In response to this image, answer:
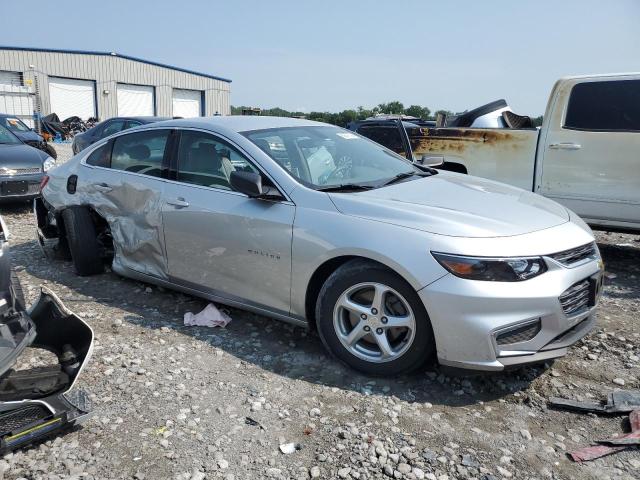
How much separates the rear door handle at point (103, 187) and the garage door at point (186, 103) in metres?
36.3

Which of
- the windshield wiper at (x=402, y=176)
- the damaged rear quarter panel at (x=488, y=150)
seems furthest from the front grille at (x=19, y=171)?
the windshield wiper at (x=402, y=176)

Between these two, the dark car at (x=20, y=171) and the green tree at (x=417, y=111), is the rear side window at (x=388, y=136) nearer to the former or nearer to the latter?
the dark car at (x=20, y=171)

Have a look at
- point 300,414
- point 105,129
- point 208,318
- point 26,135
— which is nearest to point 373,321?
point 300,414

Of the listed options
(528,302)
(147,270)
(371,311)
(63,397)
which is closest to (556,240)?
(528,302)

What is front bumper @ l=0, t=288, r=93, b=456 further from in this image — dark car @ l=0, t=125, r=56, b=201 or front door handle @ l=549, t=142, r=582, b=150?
dark car @ l=0, t=125, r=56, b=201

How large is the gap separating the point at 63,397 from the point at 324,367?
5.14 feet

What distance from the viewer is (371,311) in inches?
127

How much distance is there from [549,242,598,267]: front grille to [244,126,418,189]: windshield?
4.32ft

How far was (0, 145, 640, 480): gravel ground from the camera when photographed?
256 cm

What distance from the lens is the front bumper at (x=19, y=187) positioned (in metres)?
7.86

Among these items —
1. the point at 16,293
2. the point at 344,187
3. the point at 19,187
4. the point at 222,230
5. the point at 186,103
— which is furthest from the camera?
the point at 186,103

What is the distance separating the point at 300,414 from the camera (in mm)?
3002

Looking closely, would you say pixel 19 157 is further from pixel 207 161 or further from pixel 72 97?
pixel 72 97

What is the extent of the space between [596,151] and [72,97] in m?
34.0
